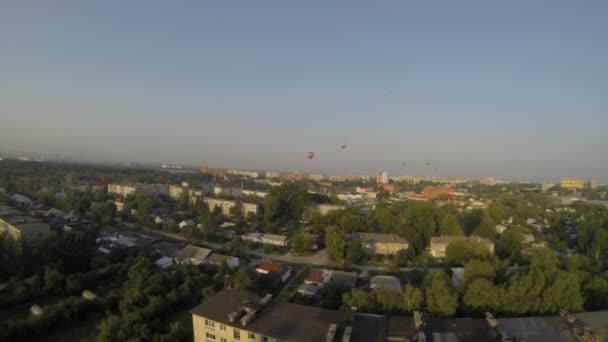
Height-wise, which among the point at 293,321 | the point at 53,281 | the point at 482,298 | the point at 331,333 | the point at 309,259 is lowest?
the point at 309,259

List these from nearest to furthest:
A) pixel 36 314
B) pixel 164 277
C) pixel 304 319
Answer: pixel 304 319
pixel 36 314
pixel 164 277

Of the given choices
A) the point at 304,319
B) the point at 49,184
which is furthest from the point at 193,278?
the point at 49,184

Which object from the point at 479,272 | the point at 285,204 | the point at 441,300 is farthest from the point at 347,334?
the point at 285,204

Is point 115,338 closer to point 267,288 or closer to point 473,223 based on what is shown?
point 267,288

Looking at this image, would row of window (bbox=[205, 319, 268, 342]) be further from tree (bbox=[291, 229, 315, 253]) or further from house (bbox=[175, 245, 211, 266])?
tree (bbox=[291, 229, 315, 253])

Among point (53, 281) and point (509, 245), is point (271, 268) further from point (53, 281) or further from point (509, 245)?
point (509, 245)

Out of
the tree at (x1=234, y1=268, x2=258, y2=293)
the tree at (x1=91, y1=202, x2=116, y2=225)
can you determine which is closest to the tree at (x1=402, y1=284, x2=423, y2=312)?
the tree at (x1=234, y1=268, x2=258, y2=293)
